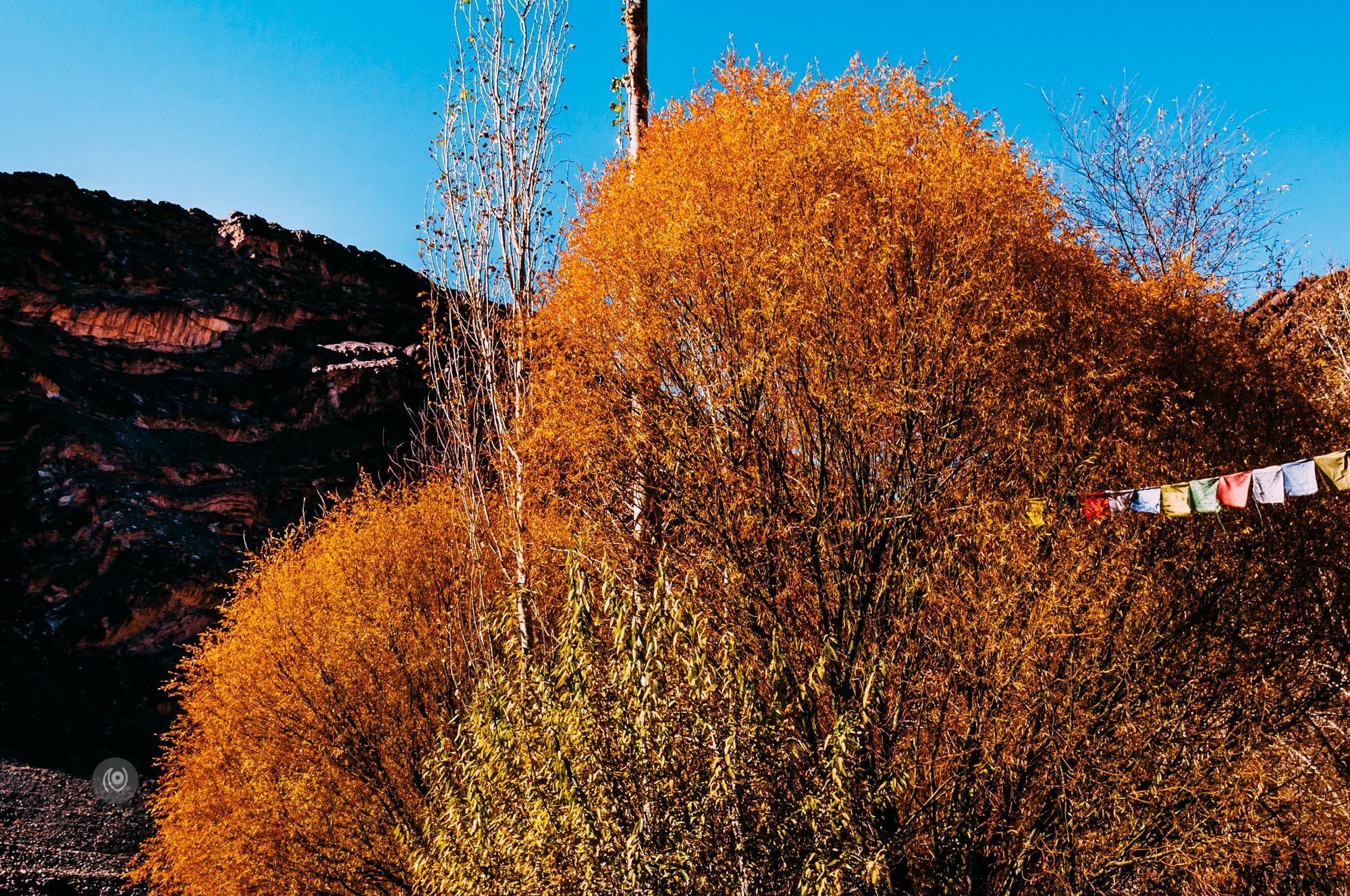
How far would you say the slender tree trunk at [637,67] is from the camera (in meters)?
12.3

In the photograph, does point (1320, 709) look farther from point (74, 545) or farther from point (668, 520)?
point (74, 545)

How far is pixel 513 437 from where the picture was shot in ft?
35.5

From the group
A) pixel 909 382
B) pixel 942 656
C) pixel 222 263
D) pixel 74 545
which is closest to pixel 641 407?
pixel 909 382

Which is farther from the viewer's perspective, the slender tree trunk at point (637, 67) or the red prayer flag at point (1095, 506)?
the slender tree trunk at point (637, 67)

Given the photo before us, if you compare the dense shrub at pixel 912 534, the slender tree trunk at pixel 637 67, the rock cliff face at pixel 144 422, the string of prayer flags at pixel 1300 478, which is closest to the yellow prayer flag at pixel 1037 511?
the dense shrub at pixel 912 534

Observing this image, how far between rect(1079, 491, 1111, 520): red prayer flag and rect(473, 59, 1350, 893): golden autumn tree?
45 cm

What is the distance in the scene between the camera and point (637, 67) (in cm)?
1244

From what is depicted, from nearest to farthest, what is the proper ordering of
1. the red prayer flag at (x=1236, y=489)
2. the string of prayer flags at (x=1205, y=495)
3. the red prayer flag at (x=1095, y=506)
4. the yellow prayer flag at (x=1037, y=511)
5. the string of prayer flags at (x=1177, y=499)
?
1. the red prayer flag at (x=1236, y=489)
2. the string of prayer flags at (x=1205, y=495)
3. the string of prayer flags at (x=1177, y=499)
4. the red prayer flag at (x=1095, y=506)
5. the yellow prayer flag at (x=1037, y=511)

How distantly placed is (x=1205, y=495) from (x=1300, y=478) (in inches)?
38.1

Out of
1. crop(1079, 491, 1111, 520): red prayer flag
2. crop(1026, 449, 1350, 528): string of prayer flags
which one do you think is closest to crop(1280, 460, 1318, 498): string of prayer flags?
crop(1026, 449, 1350, 528): string of prayer flags

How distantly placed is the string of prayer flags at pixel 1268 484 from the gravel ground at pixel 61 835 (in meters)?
48.7

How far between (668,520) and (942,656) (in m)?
3.48

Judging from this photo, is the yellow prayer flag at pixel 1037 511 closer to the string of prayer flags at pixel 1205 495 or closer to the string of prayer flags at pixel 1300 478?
the string of prayer flags at pixel 1205 495

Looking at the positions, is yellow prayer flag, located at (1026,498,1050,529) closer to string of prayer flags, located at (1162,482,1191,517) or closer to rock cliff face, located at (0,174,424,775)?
string of prayer flags, located at (1162,482,1191,517)
